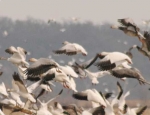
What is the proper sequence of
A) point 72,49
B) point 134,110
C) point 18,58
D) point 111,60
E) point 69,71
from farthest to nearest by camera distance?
point 18,58 < point 72,49 < point 69,71 < point 111,60 < point 134,110

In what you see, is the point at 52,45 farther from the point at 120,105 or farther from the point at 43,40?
the point at 120,105

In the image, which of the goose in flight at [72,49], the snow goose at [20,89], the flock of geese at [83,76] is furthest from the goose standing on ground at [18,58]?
the snow goose at [20,89]

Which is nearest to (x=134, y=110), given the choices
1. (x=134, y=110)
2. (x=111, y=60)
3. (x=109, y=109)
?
(x=134, y=110)

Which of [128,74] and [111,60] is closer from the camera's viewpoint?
[128,74]

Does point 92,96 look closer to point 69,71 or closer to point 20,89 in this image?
point 69,71

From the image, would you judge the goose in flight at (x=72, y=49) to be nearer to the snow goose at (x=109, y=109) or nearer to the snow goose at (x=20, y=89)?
the snow goose at (x=20, y=89)

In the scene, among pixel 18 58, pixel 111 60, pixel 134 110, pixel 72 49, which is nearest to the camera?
pixel 134 110

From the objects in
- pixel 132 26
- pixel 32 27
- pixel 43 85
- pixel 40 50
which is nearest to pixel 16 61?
pixel 43 85

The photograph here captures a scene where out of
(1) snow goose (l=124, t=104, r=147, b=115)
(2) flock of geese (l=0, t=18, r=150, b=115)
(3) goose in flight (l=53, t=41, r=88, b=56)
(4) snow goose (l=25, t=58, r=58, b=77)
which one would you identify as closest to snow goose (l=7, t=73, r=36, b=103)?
(2) flock of geese (l=0, t=18, r=150, b=115)

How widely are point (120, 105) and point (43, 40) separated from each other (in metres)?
129

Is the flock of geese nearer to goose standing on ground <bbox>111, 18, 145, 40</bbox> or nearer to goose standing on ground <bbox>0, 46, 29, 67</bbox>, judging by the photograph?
goose standing on ground <bbox>111, 18, 145, 40</bbox>

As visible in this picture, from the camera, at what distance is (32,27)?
140 m

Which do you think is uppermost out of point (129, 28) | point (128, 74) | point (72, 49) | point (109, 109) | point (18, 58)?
point (129, 28)

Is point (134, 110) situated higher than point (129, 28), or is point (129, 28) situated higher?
point (129, 28)
